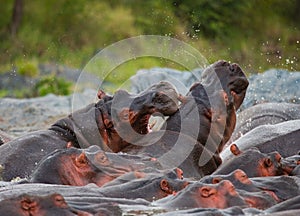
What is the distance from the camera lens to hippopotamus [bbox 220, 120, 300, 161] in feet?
30.2

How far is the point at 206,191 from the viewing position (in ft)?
20.7

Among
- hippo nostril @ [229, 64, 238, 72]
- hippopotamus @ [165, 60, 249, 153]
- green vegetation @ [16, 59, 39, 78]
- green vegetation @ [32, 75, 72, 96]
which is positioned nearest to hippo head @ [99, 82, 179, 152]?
hippopotamus @ [165, 60, 249, 153]

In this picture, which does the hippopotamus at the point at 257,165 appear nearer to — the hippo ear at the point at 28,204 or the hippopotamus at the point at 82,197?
the hippopotamus at the point at 82,197

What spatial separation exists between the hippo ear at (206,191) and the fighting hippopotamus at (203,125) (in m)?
2.47

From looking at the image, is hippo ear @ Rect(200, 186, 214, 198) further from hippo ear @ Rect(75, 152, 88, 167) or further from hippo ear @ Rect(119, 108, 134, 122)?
hippo ear @ Rect(119, 108, 134, 122)

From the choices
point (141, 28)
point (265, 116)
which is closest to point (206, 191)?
point (265, 116)

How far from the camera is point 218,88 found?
927 centimetres

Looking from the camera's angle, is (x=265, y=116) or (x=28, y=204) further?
(x=265, y=116)

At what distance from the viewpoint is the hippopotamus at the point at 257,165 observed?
761 cm

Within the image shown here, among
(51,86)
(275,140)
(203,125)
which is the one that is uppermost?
(203,125)

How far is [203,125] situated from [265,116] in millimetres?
2042

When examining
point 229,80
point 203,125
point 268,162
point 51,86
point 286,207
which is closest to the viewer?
point 286,207

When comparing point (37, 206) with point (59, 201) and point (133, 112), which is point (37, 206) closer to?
point (59, 201)

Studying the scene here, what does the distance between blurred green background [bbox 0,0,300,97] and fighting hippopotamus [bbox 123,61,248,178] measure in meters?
8.16
